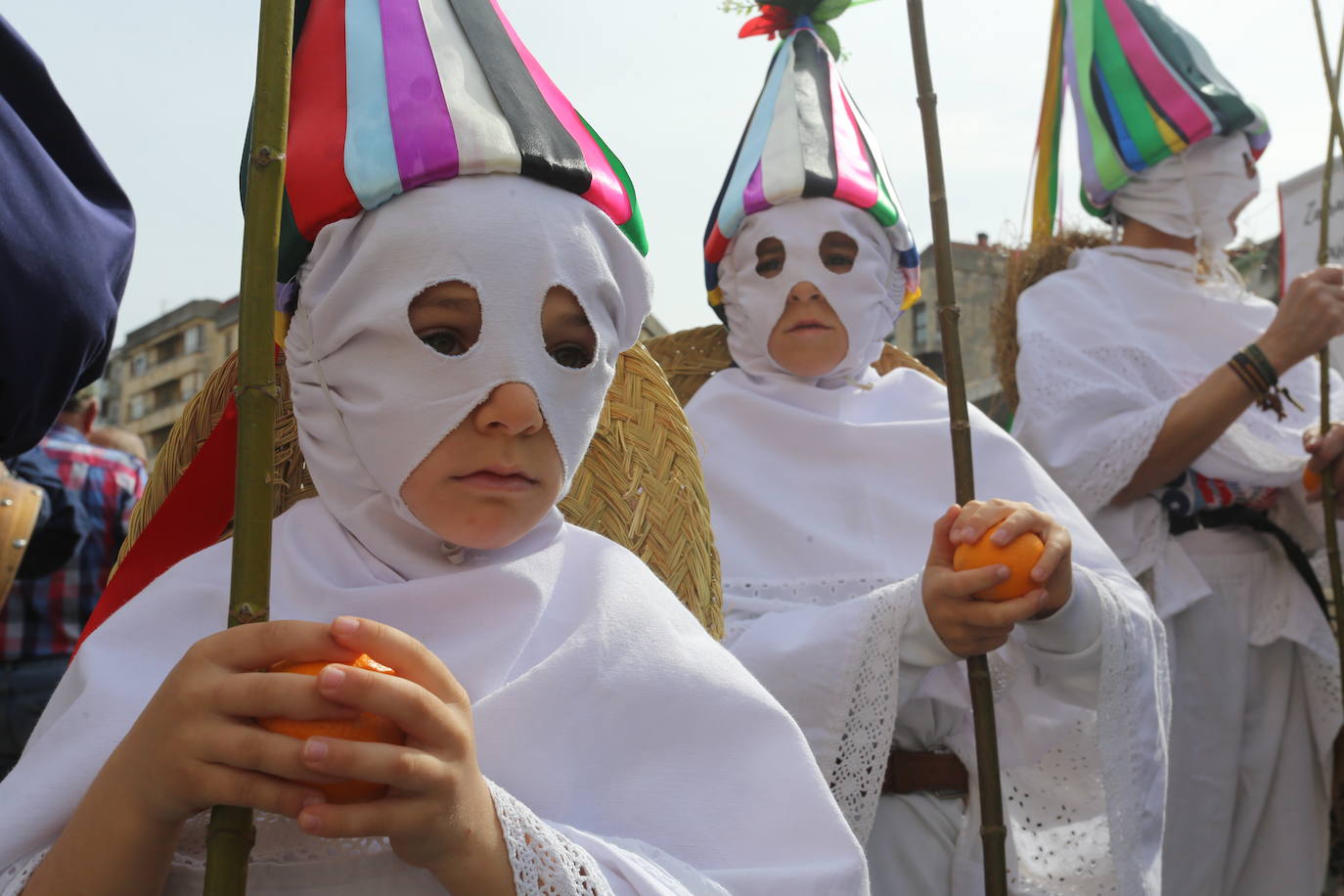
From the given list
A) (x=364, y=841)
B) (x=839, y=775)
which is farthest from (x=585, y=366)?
(x=839, y=775)

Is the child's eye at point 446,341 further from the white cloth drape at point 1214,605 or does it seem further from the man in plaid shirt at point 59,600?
the man in plaid shirt at point 59,600

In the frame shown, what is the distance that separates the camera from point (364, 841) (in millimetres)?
1683

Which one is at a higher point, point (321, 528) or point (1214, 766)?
point (321, 528)

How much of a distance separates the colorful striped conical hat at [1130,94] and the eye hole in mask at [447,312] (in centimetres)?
342

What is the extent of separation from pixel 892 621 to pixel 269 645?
179cm

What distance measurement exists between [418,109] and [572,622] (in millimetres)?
776

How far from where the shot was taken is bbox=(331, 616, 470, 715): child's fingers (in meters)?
1.36

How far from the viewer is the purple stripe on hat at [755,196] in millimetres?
3611

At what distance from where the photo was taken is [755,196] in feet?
11.9

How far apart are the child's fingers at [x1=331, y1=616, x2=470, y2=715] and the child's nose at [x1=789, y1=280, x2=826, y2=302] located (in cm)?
225

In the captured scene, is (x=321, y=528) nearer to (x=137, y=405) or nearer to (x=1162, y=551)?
(x=1162, y=551)

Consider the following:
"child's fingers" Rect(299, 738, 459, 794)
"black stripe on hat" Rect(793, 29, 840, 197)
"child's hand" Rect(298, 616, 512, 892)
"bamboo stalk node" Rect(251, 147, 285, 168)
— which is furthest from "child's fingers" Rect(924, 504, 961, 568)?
"bamboo stalk node" Rect(251, 147, 285, 168)

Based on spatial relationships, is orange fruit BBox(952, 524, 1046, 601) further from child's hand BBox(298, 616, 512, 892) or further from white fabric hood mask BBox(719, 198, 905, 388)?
child's hand BBox(298, 616, 512, 892)

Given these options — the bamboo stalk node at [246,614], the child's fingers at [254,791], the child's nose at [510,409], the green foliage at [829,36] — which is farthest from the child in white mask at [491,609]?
the green foliage at [829,36]
